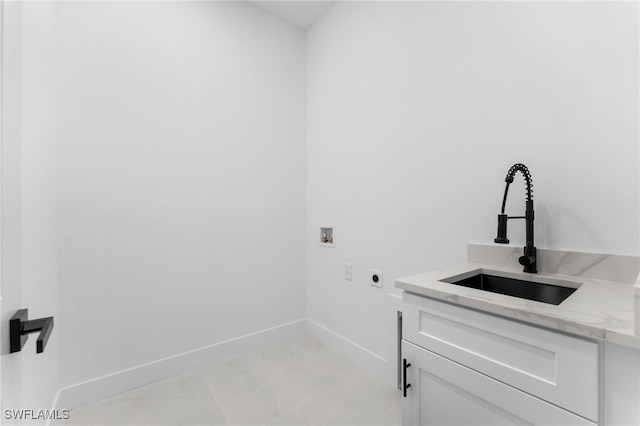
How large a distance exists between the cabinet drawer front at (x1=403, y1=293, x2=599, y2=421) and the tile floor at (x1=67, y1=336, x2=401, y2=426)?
2.70 feet

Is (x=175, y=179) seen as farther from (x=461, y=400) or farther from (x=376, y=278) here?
(x=461, y=400)

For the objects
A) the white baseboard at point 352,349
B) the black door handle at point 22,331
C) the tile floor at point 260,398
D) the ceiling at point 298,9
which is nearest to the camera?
the black door handle at point 22,331

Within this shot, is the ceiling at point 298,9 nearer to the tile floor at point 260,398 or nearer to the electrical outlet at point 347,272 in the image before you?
the electrical outlet at point 347,272

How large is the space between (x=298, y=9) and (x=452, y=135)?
168cm

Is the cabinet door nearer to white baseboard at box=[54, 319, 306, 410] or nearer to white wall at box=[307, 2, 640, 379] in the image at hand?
white wall at box=[307, 2, 640, 379]

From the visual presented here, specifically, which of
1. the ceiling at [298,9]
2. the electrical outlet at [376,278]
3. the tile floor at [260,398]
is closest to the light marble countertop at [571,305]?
the electrical outlet at [376,278]

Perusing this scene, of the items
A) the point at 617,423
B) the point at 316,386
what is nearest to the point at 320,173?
the point at 316,386

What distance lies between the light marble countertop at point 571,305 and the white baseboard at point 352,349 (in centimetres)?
101

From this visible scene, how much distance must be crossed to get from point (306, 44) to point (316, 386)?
105 inches

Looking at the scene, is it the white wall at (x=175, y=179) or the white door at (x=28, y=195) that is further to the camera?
the white wall at (x=175, y=179)

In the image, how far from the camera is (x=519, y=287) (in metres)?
1.19

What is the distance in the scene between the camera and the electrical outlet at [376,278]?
74.8 inches

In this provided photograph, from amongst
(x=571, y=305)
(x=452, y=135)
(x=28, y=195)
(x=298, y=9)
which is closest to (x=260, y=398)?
(x=28, y=195)

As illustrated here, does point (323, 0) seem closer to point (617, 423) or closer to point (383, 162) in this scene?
point (383, 162)
